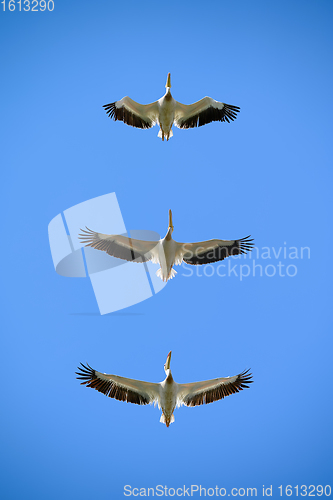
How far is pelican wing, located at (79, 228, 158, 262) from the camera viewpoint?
35.2 feet

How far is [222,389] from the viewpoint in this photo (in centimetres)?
1045

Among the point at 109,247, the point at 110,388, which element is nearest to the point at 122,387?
the point at 110,388

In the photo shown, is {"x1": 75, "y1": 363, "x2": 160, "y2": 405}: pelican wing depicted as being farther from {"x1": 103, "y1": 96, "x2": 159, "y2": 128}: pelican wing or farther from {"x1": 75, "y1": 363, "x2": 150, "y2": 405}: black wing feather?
{"x1": 103, "y1": 96, "x2": 159, "y2": 128}: pelican wing

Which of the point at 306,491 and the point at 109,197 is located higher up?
the point at 109,197

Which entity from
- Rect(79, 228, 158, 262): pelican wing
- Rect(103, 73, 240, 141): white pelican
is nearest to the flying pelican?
Rect(79, 228, 158, 262): pelican wing

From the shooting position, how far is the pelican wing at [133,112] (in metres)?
11.5

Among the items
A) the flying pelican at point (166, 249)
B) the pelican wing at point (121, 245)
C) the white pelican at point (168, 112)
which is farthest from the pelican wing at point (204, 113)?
the pelican wing at point (121, 245)

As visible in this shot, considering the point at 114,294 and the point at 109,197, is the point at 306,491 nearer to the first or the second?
the point at 114,294

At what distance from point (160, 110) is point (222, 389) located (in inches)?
251

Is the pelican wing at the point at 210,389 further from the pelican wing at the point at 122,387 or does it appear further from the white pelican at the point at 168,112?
the white pelican at the point at 168,112

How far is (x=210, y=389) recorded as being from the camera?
10.5 meters

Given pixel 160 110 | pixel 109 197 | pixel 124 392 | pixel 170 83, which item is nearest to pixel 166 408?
pixel 124 392

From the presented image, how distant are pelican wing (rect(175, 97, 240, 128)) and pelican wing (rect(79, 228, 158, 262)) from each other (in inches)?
127

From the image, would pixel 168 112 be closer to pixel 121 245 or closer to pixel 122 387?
pixel 121 245
